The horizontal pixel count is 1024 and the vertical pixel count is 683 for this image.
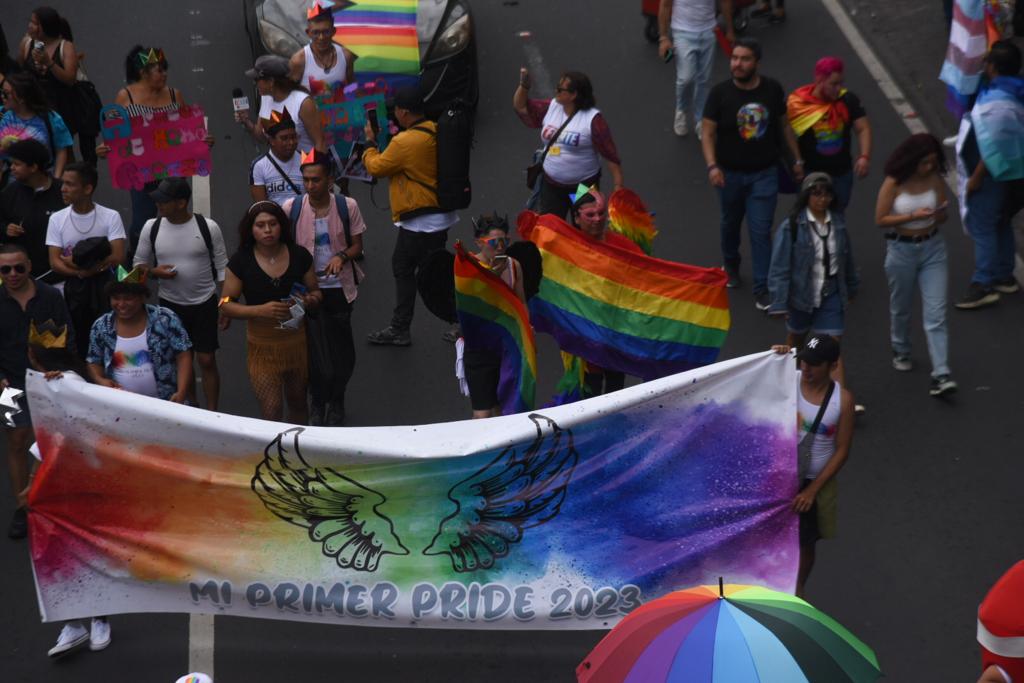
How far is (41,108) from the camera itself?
11.1m

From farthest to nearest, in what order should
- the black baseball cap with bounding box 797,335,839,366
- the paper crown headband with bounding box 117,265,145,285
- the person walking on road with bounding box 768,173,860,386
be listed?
1. the person walking on road with bounding box 768,173,860,386
2. the paper crown headband with bounding box 117,265,145,285
3. the black baseball cap with bounding box 797,335,839,366

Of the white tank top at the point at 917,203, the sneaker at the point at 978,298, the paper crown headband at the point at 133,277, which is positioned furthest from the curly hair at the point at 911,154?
the paper crown headband at the point at 133,277

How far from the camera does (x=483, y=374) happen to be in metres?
8.92

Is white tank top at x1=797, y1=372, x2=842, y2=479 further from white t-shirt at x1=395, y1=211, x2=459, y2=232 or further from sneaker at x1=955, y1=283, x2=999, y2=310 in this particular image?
sneaker at x1=955, y1=283, x2=999, y2=310

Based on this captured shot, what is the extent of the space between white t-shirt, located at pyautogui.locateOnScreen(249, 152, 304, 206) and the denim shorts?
11.0 ft

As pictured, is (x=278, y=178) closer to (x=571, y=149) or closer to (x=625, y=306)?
(x=571, y=149)

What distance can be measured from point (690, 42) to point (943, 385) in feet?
14.5

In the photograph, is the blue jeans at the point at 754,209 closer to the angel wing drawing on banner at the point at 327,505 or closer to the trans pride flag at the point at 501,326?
the trans pride flag at the point at 501,326

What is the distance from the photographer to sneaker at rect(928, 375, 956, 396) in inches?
397

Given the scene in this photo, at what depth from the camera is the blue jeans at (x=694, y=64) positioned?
13.3 meters

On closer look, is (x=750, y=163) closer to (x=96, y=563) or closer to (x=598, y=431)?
(x=598, y=431)

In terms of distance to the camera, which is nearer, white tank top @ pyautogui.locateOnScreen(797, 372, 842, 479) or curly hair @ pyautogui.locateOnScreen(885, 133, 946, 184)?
white tank top @ pyautogui.locateOnScreen(797, 372, 842, 479)

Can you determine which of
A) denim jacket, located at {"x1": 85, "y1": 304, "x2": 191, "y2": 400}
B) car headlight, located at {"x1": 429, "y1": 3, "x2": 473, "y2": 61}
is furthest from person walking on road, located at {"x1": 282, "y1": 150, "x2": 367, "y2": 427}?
car headlight, located at {"x1": 429, "y1": 3, "x2": 473, "y2": 61}

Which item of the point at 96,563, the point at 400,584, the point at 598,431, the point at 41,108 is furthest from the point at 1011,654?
the point at 41,108
